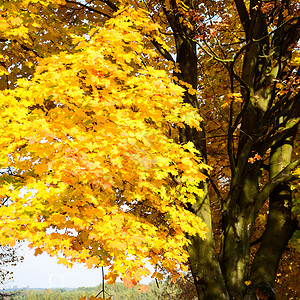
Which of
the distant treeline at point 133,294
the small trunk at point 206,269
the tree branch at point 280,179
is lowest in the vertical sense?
the distant treeline at point 133,294

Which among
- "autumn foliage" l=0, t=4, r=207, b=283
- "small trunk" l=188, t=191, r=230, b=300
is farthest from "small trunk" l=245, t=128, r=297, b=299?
"autumn foliage" l=0, t=4, r=207, b=283

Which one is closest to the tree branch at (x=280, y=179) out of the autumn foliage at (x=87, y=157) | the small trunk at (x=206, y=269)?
the small trunk at (x=206, y=269)

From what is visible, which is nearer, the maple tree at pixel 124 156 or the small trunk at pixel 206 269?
the maple tree at pixel 124 156

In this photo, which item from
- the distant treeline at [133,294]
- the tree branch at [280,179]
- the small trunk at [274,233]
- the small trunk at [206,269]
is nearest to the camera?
the small trunk at [206,269]

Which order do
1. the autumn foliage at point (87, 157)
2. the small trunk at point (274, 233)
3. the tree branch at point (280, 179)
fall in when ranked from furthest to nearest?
the tree branch at point (280, 179) < the small trunk at point (274, 233) < the autumn foliage at point (87, 157)

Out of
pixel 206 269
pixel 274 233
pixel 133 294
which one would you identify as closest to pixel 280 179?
pixel 274 233

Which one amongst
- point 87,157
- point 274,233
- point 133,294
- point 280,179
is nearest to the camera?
point 87,157

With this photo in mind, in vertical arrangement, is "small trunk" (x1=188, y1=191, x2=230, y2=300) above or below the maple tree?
below

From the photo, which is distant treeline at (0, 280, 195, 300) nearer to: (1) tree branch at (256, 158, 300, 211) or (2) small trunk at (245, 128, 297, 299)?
(2) small trunk at (245, 128, 297, 299)

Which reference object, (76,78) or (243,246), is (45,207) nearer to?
(76,78)

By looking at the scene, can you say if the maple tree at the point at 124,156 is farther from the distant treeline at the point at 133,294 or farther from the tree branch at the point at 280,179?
the distant treeline at the point at 133,294

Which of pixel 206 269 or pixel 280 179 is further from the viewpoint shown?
pixel 280 179

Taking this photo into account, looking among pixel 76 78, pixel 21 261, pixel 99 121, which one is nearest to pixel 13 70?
pixel 76 78

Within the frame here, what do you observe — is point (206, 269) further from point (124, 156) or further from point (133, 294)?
point (133, 294)
